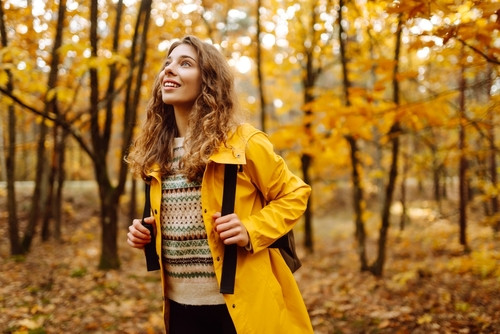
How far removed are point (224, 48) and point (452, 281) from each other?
7.39 metres

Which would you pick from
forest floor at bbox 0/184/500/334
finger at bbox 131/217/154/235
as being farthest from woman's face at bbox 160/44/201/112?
forest floor at bbox 0/184/500/334

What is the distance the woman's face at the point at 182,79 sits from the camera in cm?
196

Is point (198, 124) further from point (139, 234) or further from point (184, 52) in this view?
point (139, 234)

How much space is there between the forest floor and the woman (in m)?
2.62

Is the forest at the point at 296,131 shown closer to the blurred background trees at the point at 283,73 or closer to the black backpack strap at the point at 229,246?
the blurred background trees at the point at 283,73

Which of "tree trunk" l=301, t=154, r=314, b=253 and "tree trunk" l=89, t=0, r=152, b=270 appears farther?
"tree trunk" l=301, t=154, r=314, b=253

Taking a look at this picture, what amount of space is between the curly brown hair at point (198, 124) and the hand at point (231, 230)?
29 cm

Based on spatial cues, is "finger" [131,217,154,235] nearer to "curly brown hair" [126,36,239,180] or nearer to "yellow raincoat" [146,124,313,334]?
"yellow raincoat" [146,124,313,334]

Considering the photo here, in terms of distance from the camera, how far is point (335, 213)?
23.0m

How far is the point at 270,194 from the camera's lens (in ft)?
6.18

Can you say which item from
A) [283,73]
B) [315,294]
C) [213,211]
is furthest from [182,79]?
[283,73]

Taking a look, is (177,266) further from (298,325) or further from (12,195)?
(12,195)

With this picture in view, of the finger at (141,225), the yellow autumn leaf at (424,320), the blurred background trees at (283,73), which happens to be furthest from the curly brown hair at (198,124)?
the yellow autumn leaf at (424,320)

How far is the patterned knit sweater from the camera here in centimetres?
182
